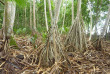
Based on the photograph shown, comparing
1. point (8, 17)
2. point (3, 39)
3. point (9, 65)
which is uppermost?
point (8, 17)

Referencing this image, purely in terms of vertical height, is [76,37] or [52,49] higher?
[76,37]

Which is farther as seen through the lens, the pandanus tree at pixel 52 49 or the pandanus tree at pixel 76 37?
the pandanus tree at pixel 76 37

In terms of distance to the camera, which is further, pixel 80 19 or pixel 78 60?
pixel 80 19

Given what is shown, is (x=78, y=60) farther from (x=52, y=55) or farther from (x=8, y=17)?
(x=8, y=17)

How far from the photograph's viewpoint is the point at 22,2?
66.0 inches

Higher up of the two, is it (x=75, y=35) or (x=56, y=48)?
(x=75, y=35)

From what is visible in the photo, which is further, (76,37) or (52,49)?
(76,37)

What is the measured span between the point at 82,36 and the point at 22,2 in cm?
229

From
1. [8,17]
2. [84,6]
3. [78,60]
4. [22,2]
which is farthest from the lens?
[84,6]

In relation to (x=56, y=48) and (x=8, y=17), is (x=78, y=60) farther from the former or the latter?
(x=8, y=17)

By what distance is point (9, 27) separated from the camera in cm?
203

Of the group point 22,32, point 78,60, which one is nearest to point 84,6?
point 22,32

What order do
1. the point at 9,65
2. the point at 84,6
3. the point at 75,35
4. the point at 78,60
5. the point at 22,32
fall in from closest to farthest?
the point at 9,65
the point at 78,60
the point at 75,35
the point at 22,32
the point at 84,6

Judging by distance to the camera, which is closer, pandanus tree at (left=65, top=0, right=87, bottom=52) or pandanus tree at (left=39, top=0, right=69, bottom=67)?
pandanus tree at (left=39, top=0, right=69, bottom=67)
